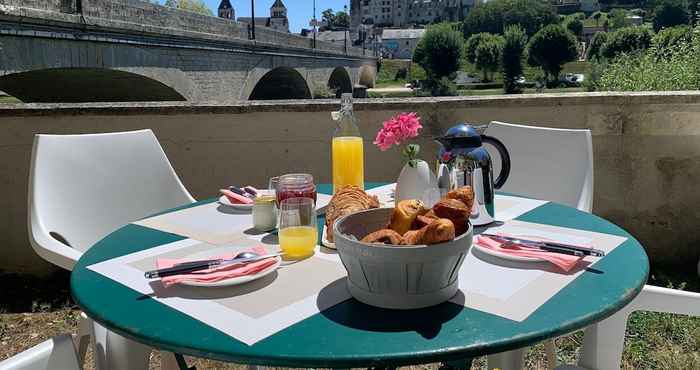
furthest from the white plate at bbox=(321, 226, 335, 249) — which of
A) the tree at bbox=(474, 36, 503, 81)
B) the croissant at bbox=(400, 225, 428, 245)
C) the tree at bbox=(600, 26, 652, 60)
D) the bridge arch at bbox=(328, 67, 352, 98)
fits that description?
the tree at bbox=(474, 36, 503, 81)

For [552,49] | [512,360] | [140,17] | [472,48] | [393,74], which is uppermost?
[472,48]

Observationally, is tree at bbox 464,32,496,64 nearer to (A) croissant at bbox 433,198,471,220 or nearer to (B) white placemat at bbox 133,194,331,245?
(B) white placemat at bbox 133,194,331,245

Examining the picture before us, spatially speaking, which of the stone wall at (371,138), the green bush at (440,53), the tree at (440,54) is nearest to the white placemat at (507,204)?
the stone wall at (371,138)

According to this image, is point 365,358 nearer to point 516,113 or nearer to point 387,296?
point 387,296

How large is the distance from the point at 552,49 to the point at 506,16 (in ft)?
146

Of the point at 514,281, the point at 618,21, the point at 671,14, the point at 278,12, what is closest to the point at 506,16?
the point at 618,21

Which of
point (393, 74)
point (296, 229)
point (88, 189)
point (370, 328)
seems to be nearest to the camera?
point (370, 328)

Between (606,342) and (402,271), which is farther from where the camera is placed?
(606,342)

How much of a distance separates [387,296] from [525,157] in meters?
1.50

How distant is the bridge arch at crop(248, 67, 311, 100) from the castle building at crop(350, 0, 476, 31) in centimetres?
7634

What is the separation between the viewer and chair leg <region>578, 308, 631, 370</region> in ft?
3.90

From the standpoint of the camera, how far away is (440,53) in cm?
4956

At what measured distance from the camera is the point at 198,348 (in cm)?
72

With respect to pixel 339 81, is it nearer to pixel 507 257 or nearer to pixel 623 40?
pixel 623 40
